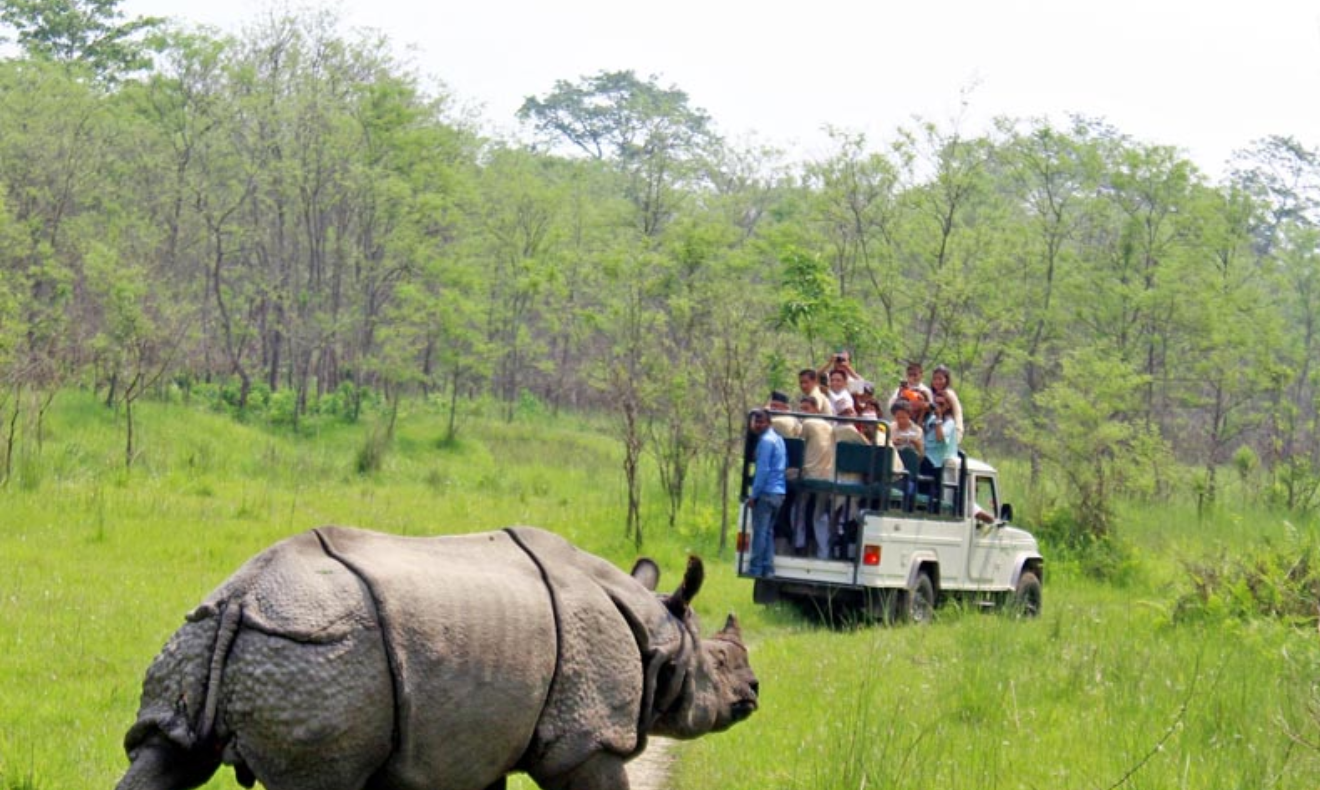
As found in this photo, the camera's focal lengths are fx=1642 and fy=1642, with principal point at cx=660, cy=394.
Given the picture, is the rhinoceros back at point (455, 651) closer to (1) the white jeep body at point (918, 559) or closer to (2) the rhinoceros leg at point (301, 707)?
(2) the rhinoceros leg at point (301, 707)

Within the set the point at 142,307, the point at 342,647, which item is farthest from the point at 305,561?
the point at 142,307

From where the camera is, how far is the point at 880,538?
1403 cm

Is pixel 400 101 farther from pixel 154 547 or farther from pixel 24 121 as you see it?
pixel 154 547

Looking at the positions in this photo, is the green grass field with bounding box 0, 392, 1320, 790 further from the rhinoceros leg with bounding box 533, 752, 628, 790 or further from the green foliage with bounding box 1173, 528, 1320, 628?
the rhinoceros leg with bounding box 533, 752, 628, 790

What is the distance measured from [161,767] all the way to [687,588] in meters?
2.34

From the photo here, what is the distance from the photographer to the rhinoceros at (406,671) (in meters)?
5.13

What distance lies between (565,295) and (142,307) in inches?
626

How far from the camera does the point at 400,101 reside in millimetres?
34281

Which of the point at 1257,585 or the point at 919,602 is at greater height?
the point at 1257,585

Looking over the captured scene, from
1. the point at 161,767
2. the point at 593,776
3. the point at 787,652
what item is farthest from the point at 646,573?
the point at 787,652

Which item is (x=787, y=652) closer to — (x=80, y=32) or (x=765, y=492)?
(x=765, y=492)

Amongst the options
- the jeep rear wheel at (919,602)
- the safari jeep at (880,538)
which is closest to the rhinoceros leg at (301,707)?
the safari jeep at (880,538)

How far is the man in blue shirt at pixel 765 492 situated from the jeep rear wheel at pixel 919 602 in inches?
48.1

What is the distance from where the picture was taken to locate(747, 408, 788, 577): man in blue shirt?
13.9 m
